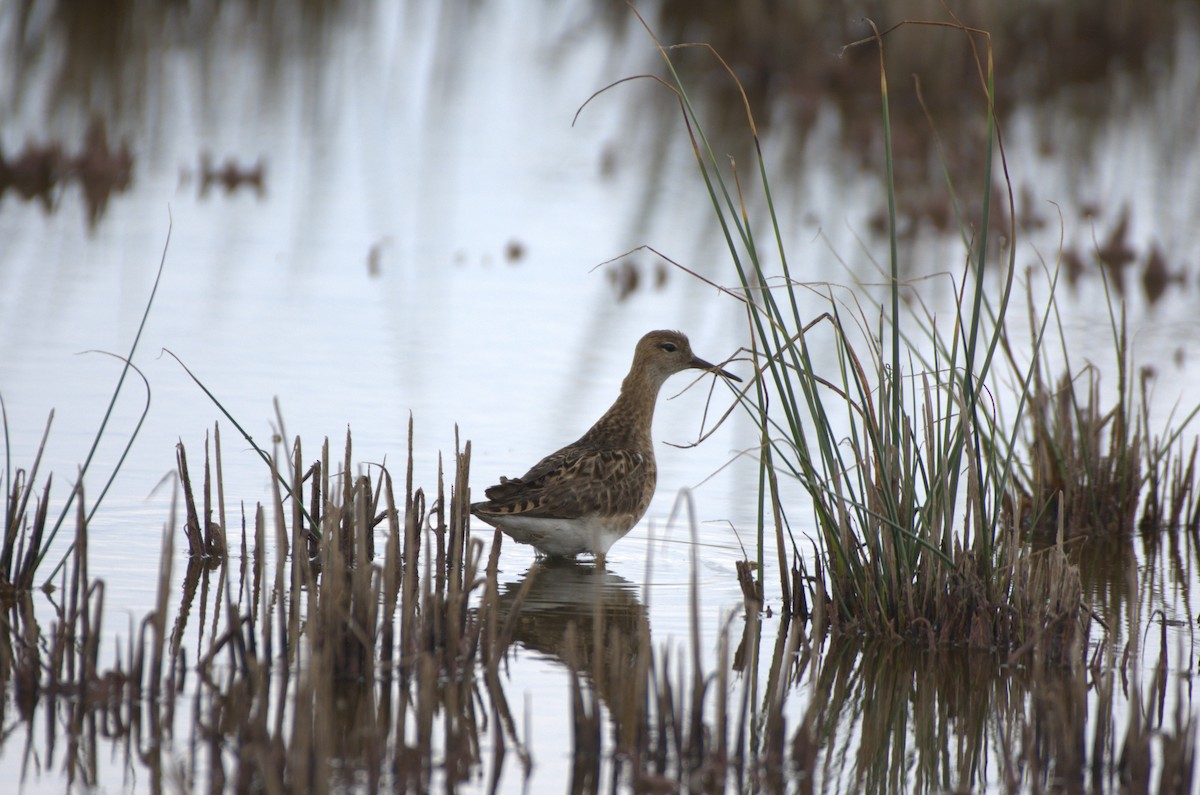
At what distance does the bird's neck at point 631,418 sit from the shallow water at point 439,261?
334 mm

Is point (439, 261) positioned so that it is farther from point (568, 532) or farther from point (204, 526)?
point (204, 526)

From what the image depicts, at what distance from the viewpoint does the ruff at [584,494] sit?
644 centimetres

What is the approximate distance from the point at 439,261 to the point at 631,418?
572 cm

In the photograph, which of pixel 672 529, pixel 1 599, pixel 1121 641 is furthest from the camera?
pixel 672 529

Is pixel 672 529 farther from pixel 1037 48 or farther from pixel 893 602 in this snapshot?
pixel 1037 48

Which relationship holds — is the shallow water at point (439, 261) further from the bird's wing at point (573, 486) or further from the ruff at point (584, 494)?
the bird's wing at point (573, 486)

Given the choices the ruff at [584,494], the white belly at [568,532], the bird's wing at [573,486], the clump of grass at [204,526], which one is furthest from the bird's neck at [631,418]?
the clump of grass at [204,526]

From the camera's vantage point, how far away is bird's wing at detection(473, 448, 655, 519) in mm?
6434

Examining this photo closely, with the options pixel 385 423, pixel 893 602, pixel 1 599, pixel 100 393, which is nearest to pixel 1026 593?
pixel 893 602

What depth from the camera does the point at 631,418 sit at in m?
7.33

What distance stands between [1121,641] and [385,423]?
3847 millimetres

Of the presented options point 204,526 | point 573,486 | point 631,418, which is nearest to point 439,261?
point 631,418

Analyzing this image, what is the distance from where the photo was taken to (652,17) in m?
Result: 25.8

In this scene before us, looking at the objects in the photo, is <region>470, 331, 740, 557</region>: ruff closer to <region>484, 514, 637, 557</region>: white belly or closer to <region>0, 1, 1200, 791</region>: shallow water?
<region>484, 514, 637, 557</region>: white belly
